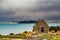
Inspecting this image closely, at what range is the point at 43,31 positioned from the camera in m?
59.6

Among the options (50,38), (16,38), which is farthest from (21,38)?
(50,38)

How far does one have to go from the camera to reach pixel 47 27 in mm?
59375

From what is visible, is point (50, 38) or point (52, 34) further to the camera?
point (52, 34)

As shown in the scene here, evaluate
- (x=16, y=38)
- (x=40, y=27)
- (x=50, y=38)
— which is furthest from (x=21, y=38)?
(x=40, y=27)

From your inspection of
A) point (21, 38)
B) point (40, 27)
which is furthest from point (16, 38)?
point (40, 27)

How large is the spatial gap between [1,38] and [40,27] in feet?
34.5

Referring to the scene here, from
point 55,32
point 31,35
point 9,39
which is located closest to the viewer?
point 9,39

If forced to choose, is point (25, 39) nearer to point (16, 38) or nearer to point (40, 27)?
point (16, 38)

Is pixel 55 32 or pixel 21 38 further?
pixel 55 32

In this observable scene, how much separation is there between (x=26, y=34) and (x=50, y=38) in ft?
15.2

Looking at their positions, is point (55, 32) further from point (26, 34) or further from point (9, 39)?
point (9, 39)

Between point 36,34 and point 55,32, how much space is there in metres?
2.83

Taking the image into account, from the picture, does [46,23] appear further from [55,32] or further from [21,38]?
[21,38]

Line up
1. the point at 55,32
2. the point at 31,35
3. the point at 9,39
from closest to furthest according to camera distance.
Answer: the point at 9,39 < the point at 31,35 < the point at 55,32
